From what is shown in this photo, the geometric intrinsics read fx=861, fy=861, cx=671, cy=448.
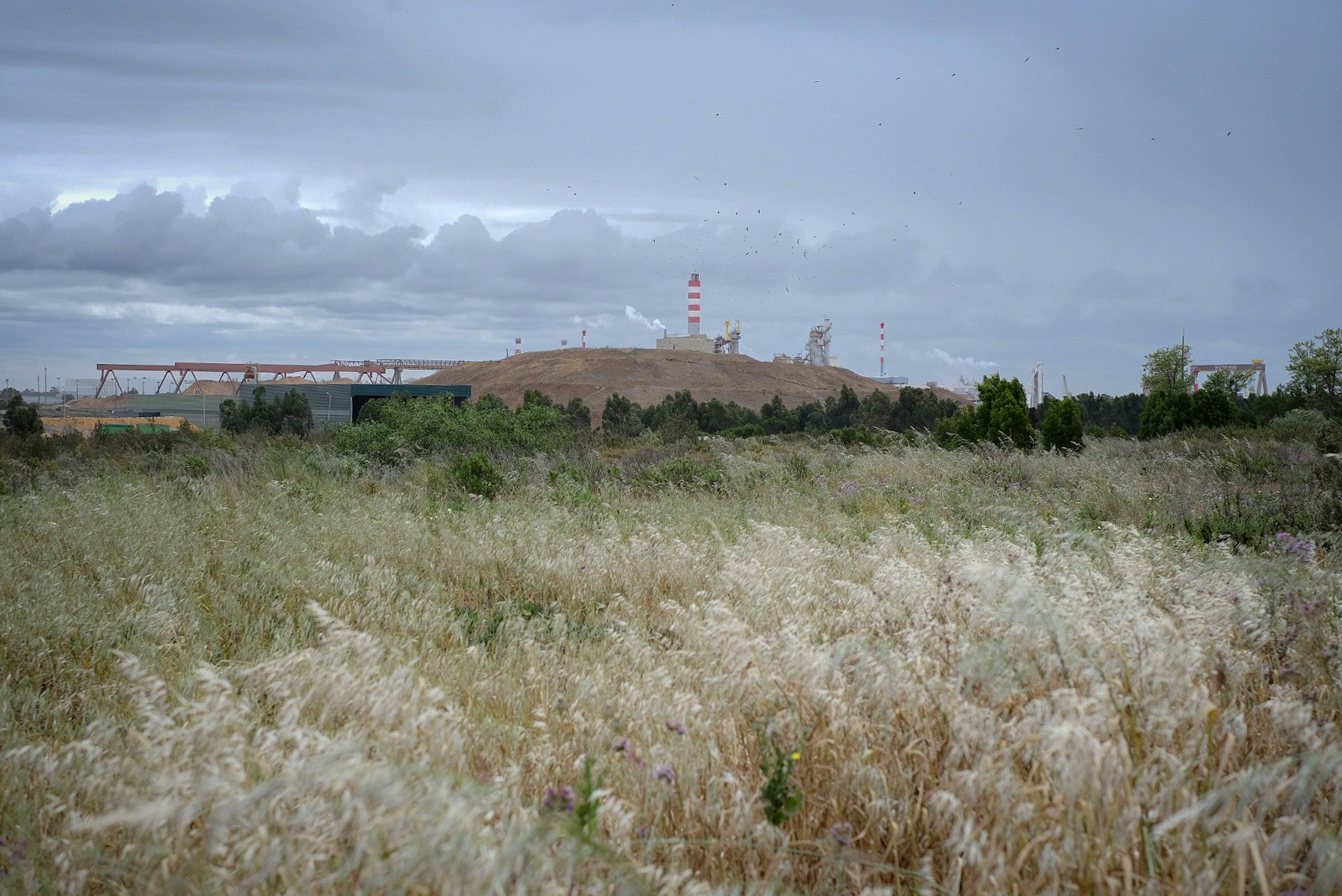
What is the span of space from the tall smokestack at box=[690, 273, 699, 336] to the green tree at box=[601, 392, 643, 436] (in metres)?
73.8

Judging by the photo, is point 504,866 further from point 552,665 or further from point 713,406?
point 713,406

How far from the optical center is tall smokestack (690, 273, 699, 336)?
118812 millimetres

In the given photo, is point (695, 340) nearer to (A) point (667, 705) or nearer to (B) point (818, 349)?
(B) point (818, 349)

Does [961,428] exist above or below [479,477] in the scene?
above

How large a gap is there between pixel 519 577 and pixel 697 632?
2467mm

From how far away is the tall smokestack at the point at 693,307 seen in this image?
119 meters

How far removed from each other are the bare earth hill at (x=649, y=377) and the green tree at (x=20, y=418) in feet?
179

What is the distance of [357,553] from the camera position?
20.4 ft

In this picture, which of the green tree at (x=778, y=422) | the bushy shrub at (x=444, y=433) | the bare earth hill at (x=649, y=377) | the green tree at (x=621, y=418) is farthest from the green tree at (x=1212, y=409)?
the bare earth hill at (x=649, y=377)

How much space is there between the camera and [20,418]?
2095 centimetres

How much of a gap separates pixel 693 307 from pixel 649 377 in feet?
96.3

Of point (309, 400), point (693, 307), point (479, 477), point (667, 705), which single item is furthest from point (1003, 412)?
point (693, 307)

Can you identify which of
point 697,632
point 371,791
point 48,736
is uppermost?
point 371,791

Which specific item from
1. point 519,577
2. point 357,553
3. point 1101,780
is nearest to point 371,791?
point 1101,780
